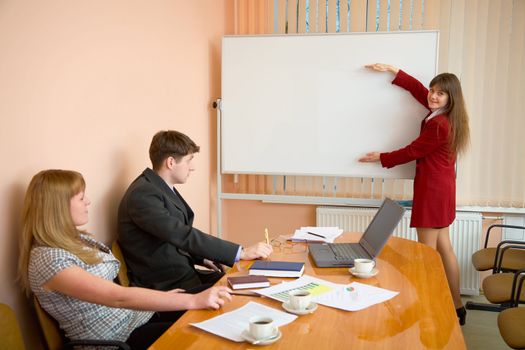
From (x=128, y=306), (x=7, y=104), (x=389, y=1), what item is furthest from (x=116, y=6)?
(x=389, y=1)

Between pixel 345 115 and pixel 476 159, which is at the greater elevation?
pixel 345 115

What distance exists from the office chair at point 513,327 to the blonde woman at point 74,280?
1267mm

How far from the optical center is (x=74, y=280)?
5.47 feet

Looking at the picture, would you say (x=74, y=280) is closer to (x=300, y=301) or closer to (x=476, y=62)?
(x=300, y=301)

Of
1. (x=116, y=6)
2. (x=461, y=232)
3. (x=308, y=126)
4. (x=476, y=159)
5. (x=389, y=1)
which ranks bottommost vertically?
(x=461, y=232)

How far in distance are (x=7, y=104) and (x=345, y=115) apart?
251cm

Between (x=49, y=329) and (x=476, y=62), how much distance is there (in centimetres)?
337

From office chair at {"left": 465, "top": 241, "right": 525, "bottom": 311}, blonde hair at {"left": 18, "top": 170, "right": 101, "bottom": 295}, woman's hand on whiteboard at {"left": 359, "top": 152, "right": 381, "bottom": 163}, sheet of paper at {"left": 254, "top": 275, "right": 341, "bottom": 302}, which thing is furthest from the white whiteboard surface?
blonde hair at {"left": 18, "top": 170, "right": 101, "bottom": 295}

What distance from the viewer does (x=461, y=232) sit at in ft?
12.7

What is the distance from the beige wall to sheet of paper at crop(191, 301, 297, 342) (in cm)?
84

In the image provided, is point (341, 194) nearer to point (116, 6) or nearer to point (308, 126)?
point (308, 126)

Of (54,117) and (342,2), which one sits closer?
(54,117)

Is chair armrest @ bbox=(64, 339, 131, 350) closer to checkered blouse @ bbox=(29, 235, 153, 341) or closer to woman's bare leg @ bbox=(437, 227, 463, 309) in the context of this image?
checkered blouse @ bbox=(29, 235, 153, 341)

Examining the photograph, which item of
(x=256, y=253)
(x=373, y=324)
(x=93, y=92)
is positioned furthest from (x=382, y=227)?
(x=93, y=92)
